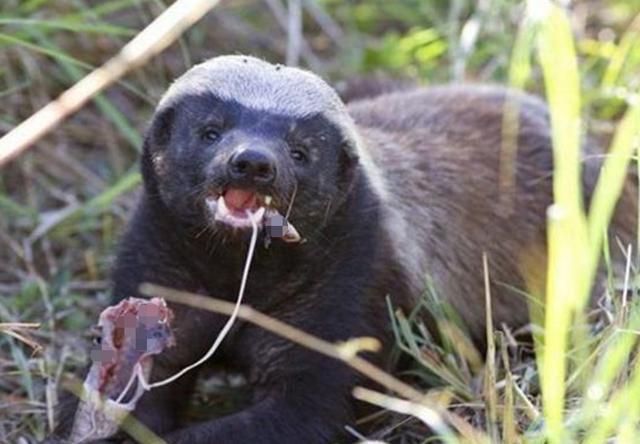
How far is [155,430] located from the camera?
4.15 meters

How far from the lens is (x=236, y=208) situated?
3.78m

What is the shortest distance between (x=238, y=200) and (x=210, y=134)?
255 millimetres

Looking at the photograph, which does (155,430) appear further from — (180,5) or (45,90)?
(45,90)

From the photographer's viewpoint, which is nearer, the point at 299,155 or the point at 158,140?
the point at 299,155

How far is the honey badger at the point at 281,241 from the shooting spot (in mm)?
3889

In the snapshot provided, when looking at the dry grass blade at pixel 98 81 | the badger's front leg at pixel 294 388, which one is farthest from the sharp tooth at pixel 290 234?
the dry grass blade at pixel 98 81

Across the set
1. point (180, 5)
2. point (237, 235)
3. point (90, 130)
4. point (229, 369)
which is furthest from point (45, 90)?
point (180, 5)

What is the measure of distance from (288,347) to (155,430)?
410 mm

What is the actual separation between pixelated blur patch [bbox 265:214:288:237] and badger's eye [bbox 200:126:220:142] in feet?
0.90

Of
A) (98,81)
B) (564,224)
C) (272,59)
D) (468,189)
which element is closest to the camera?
(564,224)

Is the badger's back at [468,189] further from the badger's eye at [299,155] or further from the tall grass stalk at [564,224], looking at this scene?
the tall grass stalk at [564,224]

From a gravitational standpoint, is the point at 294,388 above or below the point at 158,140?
below

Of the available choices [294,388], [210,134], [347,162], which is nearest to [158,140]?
[210,134]

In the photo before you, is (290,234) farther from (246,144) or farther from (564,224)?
(564,224)
